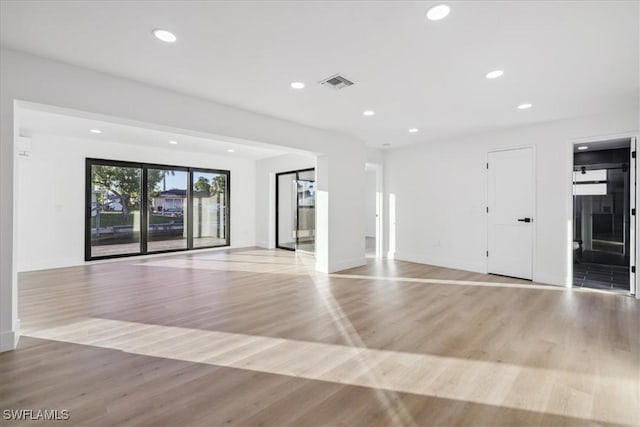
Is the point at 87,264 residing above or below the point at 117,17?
below

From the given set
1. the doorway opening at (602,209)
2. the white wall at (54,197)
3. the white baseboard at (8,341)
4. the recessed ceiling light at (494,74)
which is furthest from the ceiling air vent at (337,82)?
the white wall at (54,197)

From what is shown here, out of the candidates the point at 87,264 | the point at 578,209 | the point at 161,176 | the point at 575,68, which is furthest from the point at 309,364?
the point at 578,209

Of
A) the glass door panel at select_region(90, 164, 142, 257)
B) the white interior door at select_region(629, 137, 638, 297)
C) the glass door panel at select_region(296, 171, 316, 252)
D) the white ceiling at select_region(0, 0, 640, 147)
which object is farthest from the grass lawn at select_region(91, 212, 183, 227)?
Answer: the white interior door at select_region(629, 137, 638, 297)

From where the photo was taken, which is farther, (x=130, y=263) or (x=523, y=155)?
(x=130, y=263)

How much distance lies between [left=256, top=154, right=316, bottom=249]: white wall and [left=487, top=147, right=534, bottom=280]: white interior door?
4.88 m

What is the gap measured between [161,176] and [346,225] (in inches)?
194

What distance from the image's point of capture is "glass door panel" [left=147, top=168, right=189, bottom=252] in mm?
7207

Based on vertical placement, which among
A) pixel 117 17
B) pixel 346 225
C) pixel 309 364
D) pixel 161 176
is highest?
pixel 117 17

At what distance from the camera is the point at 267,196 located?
8.69 meters

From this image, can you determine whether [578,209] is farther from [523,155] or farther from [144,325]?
[144,325]

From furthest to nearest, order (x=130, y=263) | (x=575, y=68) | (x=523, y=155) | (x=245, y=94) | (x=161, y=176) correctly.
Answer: (x=161, y=176) → (x=130, y=263) → (x=523, y=155) → (x=245, y=94) → (x=575, y=68)

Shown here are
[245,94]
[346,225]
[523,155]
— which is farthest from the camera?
[346,225]

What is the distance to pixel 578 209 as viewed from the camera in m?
6.66

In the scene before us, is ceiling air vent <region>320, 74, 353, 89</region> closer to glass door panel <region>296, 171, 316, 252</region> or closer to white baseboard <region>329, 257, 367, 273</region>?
white baseboard <region>329, 257, 367, 273</region>
